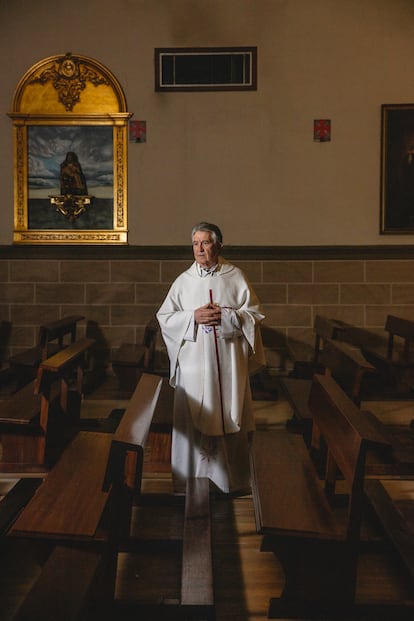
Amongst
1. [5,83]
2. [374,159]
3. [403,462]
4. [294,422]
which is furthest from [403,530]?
[5,83]

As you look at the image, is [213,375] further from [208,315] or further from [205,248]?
[205,248]

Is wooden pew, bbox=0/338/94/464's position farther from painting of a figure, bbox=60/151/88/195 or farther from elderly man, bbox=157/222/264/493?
painting of a figure, bbox=60/151/88/195

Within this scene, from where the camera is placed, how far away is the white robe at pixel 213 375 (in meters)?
3.58

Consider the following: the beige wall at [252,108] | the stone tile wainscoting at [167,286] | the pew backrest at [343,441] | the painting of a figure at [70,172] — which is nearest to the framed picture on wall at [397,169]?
the beige wall at [252,108]

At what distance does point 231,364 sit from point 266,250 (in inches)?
158

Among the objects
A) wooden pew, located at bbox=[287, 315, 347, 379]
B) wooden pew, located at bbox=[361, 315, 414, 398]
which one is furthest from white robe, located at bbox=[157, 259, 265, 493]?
wooden pew, located at bbox=[287, 315, 347, 379]

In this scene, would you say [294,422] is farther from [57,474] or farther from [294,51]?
[294,51]

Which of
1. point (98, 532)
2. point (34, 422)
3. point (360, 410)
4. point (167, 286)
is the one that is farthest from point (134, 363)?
point (98, 532)

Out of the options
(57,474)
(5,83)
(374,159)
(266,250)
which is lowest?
(57,474)

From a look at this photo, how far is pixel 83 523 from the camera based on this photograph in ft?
7.41

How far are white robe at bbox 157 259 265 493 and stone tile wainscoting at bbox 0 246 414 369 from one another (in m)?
3.74

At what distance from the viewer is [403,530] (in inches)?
116

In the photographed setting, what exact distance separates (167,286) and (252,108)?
2.60 meters

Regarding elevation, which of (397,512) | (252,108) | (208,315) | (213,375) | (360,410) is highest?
(252,108)
